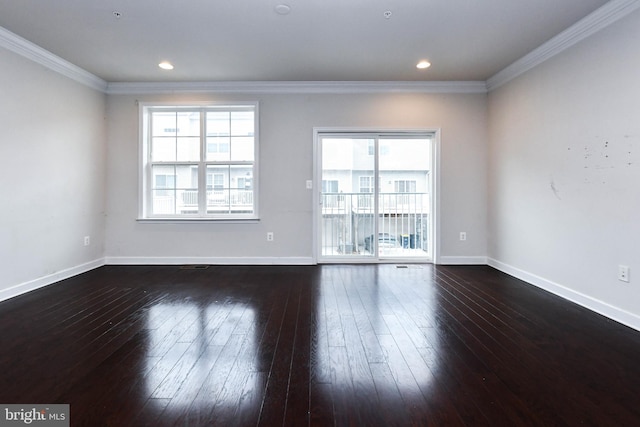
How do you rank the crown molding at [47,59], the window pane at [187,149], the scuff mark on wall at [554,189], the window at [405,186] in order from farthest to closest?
the window at [405,186] < the window pane at [187,149] < the scuff mark on wall at [554,189] < the crown molding at [47,59]

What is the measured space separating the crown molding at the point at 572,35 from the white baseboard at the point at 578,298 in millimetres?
2301

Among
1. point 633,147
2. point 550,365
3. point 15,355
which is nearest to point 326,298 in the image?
point 550,365

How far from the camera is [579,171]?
8.98 feet

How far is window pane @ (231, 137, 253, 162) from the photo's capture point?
4.23 meters

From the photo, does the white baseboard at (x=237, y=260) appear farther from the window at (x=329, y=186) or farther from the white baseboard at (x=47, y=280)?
the window at (x=329, y=186)

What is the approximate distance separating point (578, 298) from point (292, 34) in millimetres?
3613

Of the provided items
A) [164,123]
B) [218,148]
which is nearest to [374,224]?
[218,148]

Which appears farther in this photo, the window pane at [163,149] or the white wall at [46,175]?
the window pane at [163,149]

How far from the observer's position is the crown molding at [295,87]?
4.06 meters

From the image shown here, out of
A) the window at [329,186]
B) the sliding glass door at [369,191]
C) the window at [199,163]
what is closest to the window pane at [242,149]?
the window at [199,163]

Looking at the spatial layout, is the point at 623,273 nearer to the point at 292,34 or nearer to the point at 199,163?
the point at 292,34

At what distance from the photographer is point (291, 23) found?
268 cm

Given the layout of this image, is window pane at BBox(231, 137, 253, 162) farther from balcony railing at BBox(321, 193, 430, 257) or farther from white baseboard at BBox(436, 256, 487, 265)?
white baseboard at BBox(436, 256, 487, 265)

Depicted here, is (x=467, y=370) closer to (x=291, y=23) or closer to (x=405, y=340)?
(x=405, y=340)
